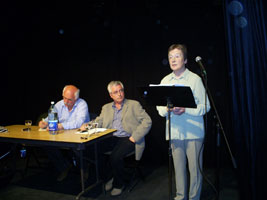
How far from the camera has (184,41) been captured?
12.2 ft

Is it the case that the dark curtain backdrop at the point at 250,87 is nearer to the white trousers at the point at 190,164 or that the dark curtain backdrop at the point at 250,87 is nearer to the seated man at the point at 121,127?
the white trousers at the point at 190,164

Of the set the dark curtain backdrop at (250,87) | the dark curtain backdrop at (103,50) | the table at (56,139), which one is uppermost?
the dark curtain backdrop at (103,50)

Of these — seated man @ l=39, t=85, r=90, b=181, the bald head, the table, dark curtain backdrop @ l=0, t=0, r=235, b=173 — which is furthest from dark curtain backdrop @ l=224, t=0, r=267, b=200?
the bald head

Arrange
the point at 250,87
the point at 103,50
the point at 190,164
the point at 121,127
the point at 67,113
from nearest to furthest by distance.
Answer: the point at 250,87 < the point at 190,164 < the point at 121,127 < the point at 67,113 < the point at 103,50

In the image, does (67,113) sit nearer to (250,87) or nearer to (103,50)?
(103,50)

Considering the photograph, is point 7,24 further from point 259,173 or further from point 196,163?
point 259,173

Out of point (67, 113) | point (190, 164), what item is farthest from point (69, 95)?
point (190, 164)

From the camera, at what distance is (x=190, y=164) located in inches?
92.6

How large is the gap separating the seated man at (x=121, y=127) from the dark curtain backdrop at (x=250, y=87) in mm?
1690

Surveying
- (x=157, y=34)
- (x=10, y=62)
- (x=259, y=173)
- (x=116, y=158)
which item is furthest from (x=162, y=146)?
(x=10, y=62)

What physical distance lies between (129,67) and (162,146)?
4.92 ft

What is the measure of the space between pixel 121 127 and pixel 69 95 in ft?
2.90

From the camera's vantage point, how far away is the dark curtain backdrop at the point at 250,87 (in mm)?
1413

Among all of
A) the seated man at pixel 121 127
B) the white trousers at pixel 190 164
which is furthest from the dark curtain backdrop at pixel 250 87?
the seated man at pixel 121 127
